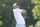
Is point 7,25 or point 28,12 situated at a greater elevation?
point 28,12

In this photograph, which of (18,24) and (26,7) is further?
(26,7)

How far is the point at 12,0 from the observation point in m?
3.86

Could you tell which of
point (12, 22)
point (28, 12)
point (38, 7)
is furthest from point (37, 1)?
point (28, 12)

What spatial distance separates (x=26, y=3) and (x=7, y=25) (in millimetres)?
922

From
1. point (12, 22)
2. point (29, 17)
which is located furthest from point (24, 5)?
point (12, 22)

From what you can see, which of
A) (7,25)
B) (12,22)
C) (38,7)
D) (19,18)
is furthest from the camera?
(7,25)

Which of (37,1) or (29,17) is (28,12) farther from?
(37,1)

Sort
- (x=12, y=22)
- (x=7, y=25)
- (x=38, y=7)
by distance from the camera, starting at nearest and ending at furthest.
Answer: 1. (x=38, y=7)
2. (x=12, y=22)
3. (x=7, y=25)

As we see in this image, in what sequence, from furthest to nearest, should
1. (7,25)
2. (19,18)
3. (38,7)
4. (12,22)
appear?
(7,25)
(12,22)
(19,18)
(38,7)

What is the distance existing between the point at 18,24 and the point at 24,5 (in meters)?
1.13

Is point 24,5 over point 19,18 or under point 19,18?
over

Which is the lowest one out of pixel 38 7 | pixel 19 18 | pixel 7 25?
pixel 7 25

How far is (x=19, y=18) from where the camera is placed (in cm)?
306

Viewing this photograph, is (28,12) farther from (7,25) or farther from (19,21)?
(19,21)
